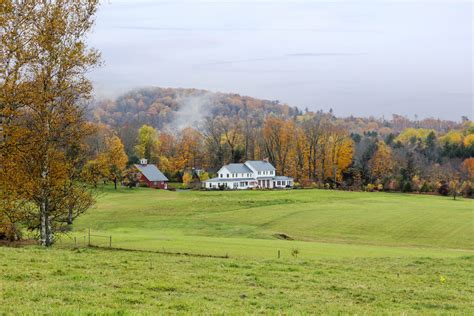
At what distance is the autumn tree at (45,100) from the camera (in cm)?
1827

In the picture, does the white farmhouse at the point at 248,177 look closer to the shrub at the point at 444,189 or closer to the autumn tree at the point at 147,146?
the autumn tree at the point at 147,146

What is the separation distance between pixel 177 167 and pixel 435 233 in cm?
8185

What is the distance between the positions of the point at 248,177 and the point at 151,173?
21198mm

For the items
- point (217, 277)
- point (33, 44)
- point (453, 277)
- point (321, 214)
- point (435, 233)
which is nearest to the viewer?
point (217, 277)

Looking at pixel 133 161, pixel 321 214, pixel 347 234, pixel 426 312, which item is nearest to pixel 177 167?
pixel 133 161

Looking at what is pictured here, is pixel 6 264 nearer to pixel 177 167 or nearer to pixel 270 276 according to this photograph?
pixel 270 276

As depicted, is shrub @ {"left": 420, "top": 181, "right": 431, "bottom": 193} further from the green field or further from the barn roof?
the green field

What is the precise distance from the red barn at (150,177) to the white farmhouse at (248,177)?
8907mm

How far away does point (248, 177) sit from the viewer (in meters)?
112

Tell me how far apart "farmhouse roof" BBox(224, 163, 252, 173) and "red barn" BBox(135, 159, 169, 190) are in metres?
14.1

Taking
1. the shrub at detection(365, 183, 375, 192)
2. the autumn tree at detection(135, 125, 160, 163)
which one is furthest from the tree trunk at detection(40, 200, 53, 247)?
the autumn tree at detection(135, 125, 160, 163)

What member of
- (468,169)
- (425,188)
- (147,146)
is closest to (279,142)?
(147,146)

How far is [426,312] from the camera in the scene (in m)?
10.5

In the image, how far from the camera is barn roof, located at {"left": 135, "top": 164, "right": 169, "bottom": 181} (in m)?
107
